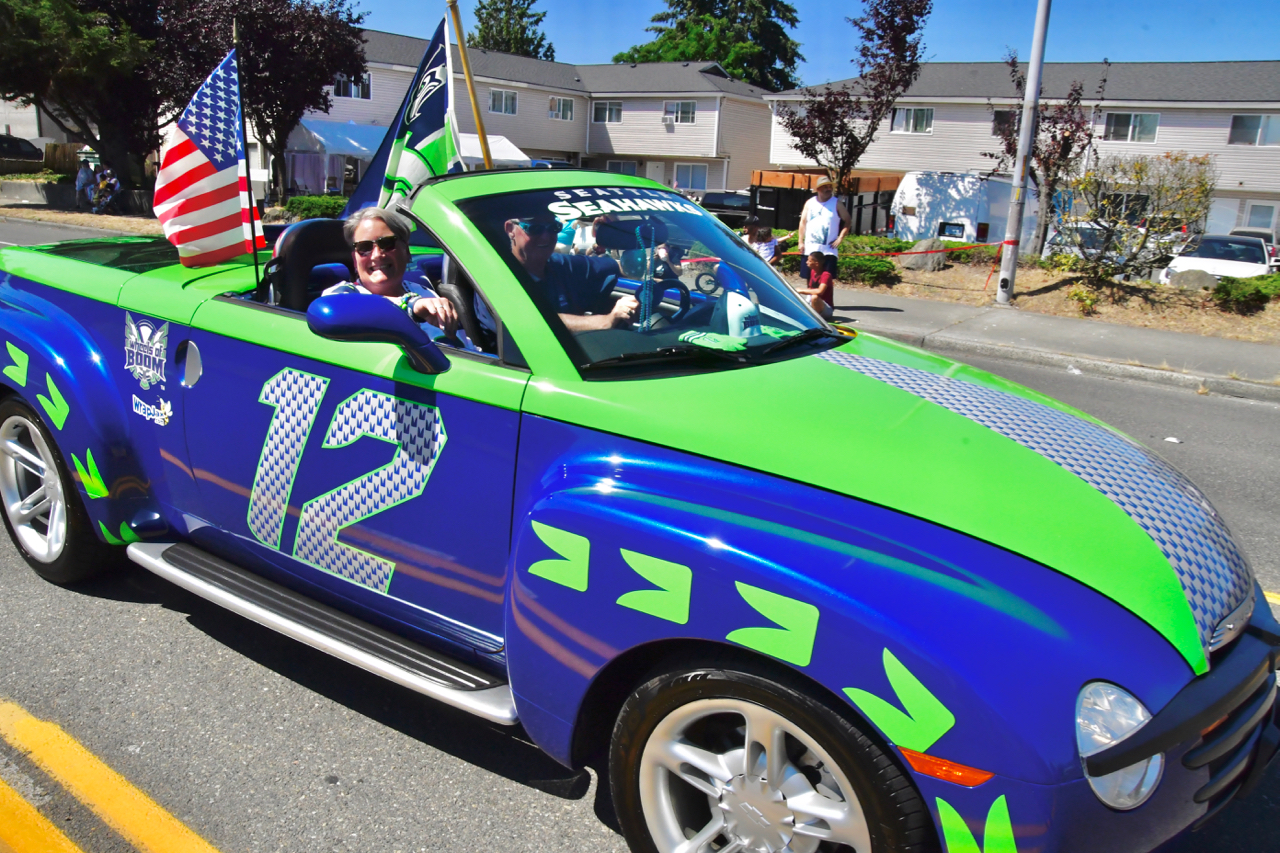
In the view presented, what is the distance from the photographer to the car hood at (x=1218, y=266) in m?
18.3

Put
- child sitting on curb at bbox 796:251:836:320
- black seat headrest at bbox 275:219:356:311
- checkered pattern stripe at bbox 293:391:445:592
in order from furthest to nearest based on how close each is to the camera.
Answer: child sitting on curb at bbox 796:251:836:320 → black seat headrest at bbox 275:219:356:311 → checkered pattern stripe at bbox 293:391:445:592

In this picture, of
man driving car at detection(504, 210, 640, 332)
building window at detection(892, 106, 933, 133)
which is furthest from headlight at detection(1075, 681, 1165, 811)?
building window at detection(892, 106, 933, 133)

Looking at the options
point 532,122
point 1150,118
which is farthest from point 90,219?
point 1150,118

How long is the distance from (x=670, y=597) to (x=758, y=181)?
32006 mm

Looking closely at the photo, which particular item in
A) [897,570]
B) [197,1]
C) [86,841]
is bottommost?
[86,841]

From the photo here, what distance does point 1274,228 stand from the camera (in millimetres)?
37812

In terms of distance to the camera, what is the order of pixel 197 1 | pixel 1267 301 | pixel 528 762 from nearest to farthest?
pixel 528 762 → pixel 1267 301 → pixel 197 1

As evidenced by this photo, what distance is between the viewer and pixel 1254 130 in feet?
121

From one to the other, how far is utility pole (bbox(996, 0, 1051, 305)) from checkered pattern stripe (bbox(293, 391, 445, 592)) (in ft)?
39.3

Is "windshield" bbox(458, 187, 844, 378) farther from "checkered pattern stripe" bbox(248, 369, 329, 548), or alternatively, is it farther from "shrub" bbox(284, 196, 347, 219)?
"shrub" bbox(284, 196, 347, 219)

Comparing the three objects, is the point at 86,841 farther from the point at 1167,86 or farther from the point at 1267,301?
the point at 1167,86

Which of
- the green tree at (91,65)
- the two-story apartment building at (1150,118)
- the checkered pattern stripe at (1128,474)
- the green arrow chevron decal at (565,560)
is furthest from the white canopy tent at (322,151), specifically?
the green arrow chevron decal at (565,560)

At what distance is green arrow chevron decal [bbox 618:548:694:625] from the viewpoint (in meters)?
2.02

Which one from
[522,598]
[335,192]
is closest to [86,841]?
[522,598]
